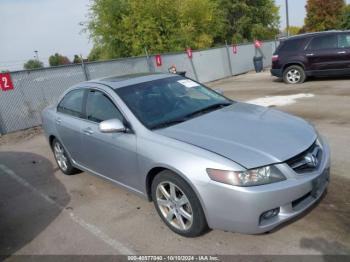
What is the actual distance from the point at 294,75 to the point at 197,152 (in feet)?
34.3

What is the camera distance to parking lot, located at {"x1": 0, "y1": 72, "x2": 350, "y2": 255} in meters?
Answer: 3.34

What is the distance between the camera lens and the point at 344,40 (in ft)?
38.1

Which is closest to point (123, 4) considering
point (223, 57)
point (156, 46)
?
point (156, 46)

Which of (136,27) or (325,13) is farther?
(325,13)

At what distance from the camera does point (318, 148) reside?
3.58 m

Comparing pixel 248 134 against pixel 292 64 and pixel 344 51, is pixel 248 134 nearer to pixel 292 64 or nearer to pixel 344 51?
pixel 344 51

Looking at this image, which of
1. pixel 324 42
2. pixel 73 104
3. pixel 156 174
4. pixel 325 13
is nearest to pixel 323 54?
pixel 324 42

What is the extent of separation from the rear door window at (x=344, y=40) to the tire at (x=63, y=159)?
381 inches

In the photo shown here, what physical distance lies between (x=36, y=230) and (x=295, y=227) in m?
2.88

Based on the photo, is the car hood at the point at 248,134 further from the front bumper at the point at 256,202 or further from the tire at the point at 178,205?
the tire at the point at 178,205

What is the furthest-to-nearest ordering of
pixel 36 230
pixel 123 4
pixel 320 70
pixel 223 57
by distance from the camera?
pixel 123 4 → pixel 223 57 → pixel 320 70 → pixel 36 230

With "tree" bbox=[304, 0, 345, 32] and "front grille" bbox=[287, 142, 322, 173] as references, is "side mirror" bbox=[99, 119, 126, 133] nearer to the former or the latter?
"front grille" bbox=[287, 142, 322, 173]

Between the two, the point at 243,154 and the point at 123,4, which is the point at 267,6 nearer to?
the point at 123,4

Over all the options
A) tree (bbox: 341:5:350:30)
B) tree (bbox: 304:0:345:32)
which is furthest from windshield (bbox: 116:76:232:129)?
tree (bbox: 304:0:345:32)
